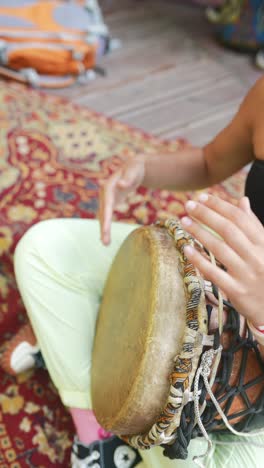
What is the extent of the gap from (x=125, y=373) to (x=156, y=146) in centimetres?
122

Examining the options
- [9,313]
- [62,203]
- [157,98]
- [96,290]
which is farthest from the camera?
[157,98]

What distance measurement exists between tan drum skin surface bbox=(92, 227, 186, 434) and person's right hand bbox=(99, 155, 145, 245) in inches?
2.1

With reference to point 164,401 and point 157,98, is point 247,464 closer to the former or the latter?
point 164,401

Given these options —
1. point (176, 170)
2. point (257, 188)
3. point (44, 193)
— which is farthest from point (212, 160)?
point (44, 193)

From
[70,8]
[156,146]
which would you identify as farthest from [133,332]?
[70,8]

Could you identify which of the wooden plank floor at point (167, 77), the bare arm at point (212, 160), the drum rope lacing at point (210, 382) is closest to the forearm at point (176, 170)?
the bare arm at point (212, 160)

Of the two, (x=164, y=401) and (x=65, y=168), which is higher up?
(x=164, y=401)

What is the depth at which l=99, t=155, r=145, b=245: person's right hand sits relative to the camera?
0.85 m

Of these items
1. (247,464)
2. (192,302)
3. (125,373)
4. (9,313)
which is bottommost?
(9,313)

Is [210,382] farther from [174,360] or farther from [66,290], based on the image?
[66,290]

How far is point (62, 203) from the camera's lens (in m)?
1.46

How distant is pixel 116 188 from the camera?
902 millimetres

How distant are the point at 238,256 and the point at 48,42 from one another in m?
1.83

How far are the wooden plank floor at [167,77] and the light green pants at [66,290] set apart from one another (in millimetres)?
1032
